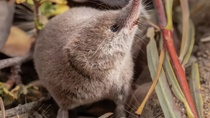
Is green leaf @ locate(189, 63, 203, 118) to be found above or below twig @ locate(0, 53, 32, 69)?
above

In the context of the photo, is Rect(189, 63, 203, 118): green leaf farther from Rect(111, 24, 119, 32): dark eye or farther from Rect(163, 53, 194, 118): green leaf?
Rect(111, 24, 119, 32): dark eye

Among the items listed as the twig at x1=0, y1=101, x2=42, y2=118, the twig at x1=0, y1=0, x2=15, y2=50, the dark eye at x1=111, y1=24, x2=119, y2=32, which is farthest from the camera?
the twig at x1=0, y1=0, x2=15, y2=50

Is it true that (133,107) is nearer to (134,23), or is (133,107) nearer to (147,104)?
(147,104)

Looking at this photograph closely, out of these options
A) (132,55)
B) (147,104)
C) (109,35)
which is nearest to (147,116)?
(147,104)

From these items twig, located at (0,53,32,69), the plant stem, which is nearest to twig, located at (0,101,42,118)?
twig, located at (0,53,32,69)

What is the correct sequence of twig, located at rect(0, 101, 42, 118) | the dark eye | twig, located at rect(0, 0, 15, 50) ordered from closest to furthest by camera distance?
the dark eye < twig, located at rect(0, 101, 42, 118) < twig, located at rect(0, 0, 15, 50)

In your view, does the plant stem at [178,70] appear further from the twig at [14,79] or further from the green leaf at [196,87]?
the twig at [14,79]

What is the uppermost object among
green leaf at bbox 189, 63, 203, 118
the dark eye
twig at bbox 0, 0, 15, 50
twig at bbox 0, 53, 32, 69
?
the dark eye
